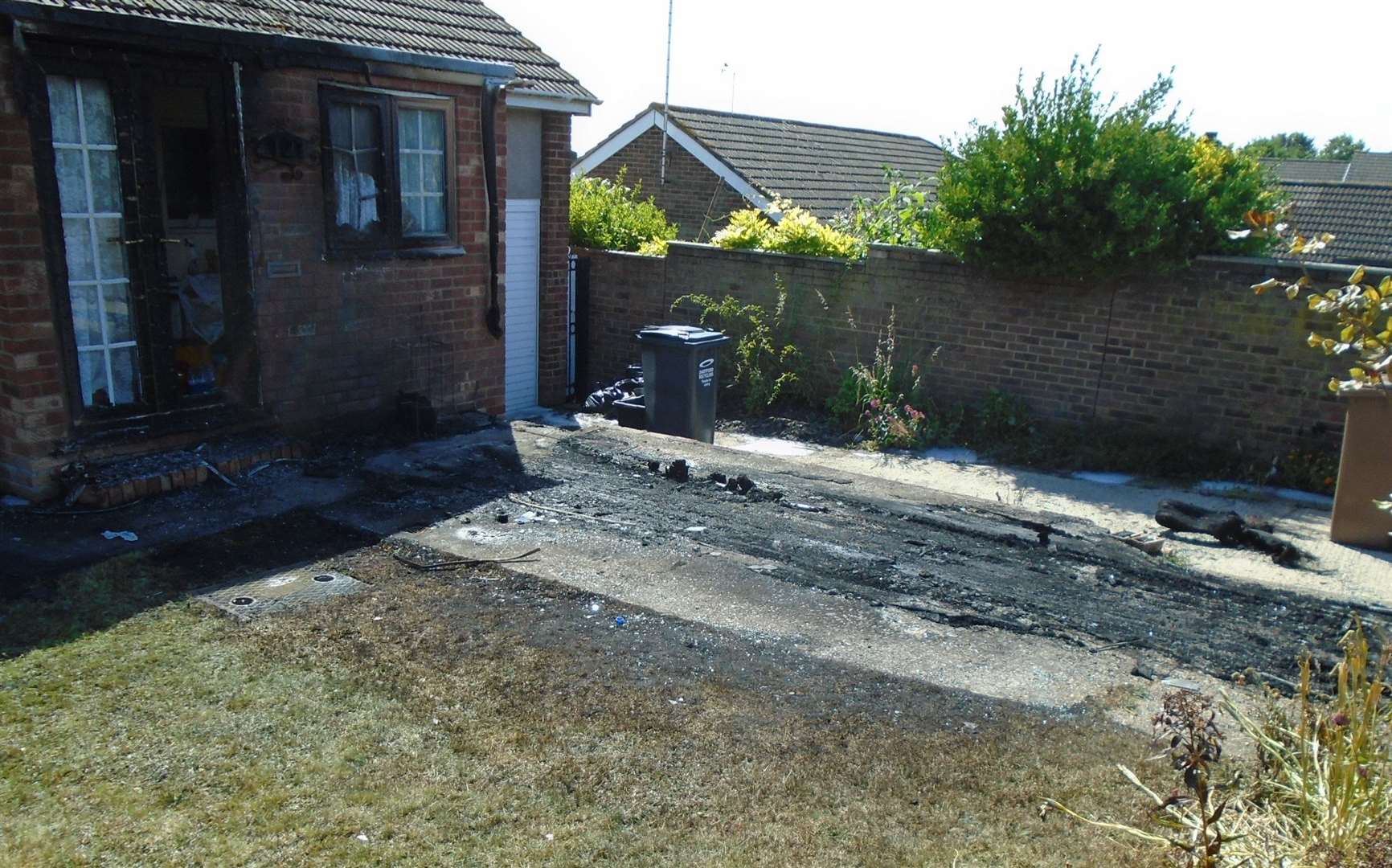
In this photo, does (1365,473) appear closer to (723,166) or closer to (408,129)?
(408,129)

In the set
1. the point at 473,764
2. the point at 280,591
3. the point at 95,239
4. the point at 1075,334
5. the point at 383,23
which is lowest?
the point at 473,764

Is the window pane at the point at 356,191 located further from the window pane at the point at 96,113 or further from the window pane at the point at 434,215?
the window pane at the point at 96,113

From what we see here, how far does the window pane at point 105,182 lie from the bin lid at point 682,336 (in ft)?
16.5

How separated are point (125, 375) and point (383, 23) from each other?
12.6 ft

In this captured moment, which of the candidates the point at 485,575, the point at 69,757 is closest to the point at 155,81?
the point at 485,575

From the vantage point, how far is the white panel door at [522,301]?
1169 cm

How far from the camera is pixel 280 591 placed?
5.61 meters

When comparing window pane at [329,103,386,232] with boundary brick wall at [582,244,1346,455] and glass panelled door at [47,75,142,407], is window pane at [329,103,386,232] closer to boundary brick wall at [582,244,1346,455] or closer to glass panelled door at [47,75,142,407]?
glass panelled door at [47,75,142,407]

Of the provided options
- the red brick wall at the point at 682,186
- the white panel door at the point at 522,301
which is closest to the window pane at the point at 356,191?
the white panel door at the point at 522,301

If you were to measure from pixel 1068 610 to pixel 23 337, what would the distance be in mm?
6409

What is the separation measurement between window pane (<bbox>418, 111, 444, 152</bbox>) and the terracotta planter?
753 cm

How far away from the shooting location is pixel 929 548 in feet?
22.0

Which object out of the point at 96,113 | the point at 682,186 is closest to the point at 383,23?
the point at 96,113

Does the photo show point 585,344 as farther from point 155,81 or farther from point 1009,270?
point 155,81
